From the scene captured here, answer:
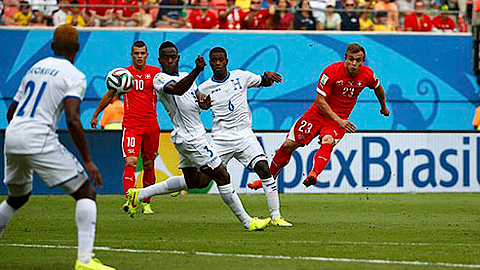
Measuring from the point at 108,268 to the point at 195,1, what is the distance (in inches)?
660

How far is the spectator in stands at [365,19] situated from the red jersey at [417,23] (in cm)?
101

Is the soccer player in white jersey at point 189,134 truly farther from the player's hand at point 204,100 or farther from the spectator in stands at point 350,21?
the spectator in stands at point 350,21

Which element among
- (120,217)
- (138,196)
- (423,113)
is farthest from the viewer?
(423,113)

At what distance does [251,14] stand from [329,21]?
2.09 m

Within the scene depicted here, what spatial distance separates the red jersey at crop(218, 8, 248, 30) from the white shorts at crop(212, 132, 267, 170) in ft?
39.5

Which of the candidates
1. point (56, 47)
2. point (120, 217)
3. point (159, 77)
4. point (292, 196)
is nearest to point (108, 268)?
point (56, 47)

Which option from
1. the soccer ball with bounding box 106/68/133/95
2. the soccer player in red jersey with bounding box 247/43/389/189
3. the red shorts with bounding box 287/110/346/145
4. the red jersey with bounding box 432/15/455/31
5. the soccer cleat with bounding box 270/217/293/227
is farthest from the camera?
the red jersey with bounding box 432/15/455/31

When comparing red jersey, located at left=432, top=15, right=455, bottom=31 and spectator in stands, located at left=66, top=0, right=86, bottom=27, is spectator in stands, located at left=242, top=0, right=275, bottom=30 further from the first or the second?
red jersey, located at left=432, top=15, right=455, bottom=31

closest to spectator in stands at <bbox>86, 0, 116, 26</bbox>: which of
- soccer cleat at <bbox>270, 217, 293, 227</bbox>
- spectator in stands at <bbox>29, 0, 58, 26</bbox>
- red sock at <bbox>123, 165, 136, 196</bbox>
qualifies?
spectator in stands at <bbox>29, 0, 58, 26</bbox>

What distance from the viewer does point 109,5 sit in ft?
74.5

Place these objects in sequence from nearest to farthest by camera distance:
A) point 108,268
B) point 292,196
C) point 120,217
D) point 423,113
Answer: point 108,268 < point 120,217 < point 292,196 < point 423,113

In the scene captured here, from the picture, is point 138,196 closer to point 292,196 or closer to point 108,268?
point 108,268

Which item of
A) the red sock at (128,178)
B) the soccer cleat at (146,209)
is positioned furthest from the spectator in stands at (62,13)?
the red sock at (128,178)

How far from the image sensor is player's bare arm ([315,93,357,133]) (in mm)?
11773
